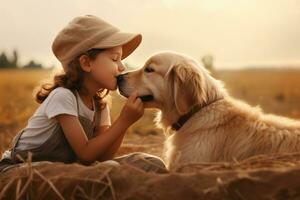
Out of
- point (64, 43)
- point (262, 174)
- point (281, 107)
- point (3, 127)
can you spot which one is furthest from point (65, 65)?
point (281, 107)

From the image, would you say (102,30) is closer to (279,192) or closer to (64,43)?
(64,43)

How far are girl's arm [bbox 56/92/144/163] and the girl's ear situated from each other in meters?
0.51

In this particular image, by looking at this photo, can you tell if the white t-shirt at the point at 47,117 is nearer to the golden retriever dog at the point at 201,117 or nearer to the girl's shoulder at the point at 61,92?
the girl's shoulder at the point at 61,92

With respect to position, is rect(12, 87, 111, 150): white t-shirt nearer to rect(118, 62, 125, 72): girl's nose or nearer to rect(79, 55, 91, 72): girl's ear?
rect(79, 55, 91, 72): girl's ear

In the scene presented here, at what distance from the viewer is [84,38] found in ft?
17.0

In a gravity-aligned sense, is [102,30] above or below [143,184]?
above

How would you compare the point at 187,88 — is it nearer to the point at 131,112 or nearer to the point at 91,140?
the point at 131,112

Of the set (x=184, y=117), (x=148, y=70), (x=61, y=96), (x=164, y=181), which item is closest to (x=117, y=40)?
(x=148, y=70)

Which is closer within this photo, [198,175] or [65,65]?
[198,175]

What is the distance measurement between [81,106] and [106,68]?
14.9 inches

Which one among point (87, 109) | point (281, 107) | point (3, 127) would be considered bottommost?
point (281, 107)

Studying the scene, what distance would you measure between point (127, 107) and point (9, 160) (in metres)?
1.00

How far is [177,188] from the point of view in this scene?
3.34m

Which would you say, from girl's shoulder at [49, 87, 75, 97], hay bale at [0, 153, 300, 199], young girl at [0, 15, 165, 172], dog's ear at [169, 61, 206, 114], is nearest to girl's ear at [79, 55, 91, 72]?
young girl at [0, 15, 165, 172]
